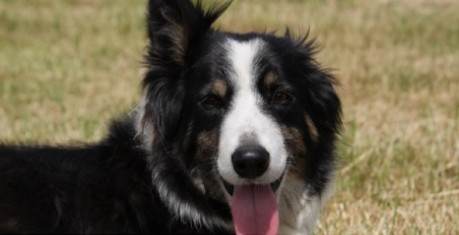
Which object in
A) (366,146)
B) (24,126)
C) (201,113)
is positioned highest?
(201,113)

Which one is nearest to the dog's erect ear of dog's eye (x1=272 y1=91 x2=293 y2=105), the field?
the field

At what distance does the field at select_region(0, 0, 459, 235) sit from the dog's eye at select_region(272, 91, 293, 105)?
0.73 metres

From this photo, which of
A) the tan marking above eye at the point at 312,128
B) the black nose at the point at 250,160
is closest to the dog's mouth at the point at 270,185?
the black nose at the point at 250,160

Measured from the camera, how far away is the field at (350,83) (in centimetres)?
711

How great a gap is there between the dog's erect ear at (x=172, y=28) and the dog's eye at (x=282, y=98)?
0.53m

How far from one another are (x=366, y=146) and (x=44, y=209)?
14.0 ft

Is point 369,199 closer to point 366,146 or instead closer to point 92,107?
point 366,146

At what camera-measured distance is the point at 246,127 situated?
455 cm

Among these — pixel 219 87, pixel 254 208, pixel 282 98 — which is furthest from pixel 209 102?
pixel 254 208

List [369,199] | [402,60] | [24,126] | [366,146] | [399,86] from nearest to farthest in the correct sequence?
[369,199]
[366,146]
[24,126]
[399,86]
[402,60]

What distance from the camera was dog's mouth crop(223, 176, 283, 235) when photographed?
468 centimetres

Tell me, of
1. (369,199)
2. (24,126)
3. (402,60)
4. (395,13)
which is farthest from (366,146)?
(395,13)

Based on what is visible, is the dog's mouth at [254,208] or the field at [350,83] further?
the field at [350,83]

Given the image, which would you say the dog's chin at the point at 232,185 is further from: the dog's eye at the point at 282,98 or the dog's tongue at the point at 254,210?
the dog's eye at the point at 282,98
